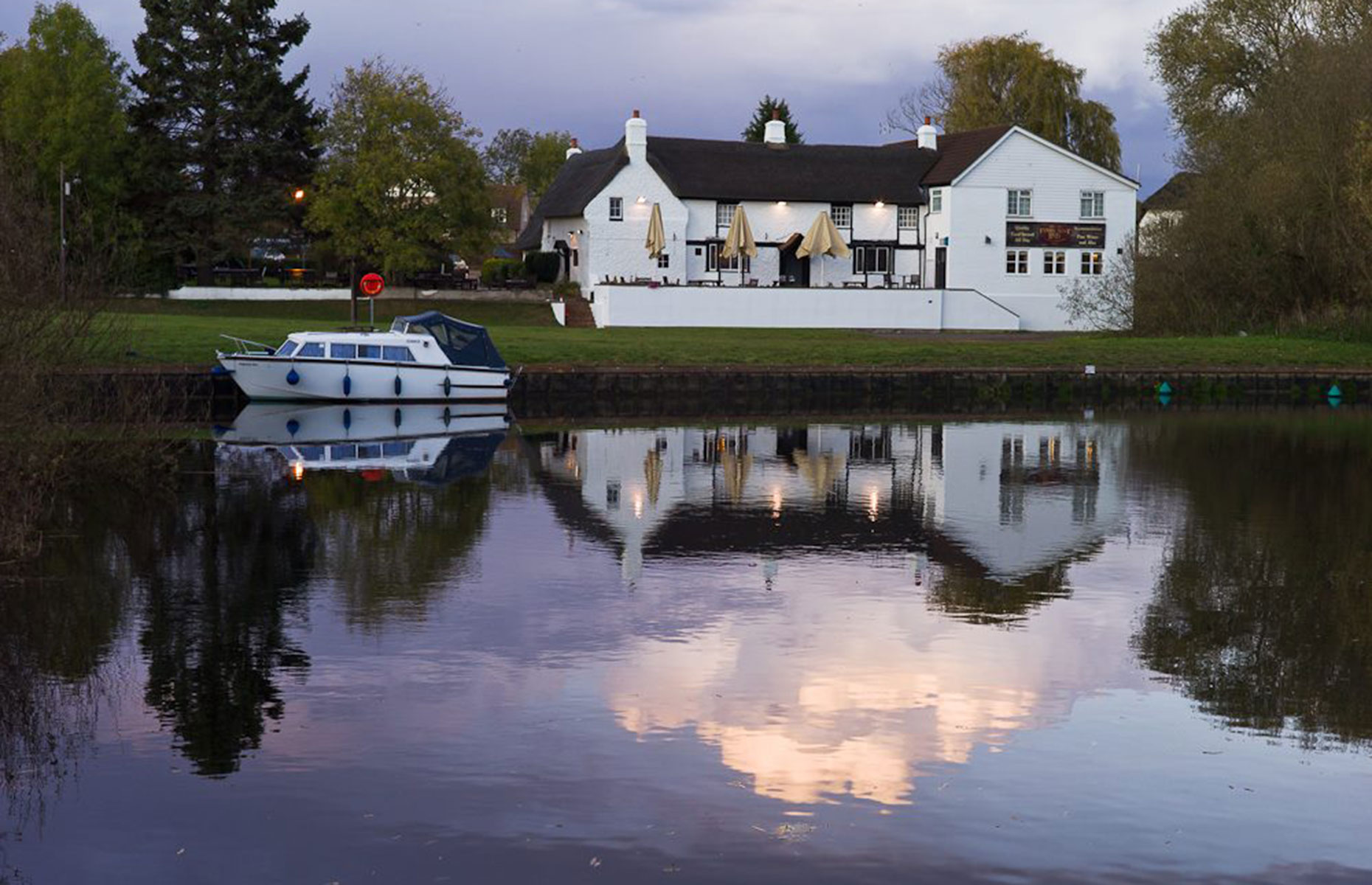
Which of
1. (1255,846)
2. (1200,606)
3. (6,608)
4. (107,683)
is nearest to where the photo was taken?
(1255,846)

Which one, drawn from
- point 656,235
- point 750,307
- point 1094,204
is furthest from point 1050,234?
point 656,235

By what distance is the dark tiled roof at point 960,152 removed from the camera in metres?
75.4

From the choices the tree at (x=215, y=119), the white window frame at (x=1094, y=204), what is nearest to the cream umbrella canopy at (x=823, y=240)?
the white window frame at (x=1094, y=204)

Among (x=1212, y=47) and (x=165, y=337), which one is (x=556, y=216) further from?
(x=165, y=337)

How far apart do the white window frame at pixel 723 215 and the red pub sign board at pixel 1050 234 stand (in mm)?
12286

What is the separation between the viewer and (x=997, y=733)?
12.7 meters

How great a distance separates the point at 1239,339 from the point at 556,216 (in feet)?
117

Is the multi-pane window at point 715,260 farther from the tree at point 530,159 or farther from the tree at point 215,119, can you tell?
the tree at point 530,159

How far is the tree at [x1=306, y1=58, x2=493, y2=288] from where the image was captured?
76562 millimetres

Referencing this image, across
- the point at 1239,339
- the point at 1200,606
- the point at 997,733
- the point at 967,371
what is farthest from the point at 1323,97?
the point at 997,733

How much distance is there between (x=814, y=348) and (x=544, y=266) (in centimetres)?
3039

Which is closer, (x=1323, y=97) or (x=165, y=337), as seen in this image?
(x=165, y=337)

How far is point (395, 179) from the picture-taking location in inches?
3024

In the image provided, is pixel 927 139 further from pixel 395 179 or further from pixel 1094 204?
pixel 395 179
